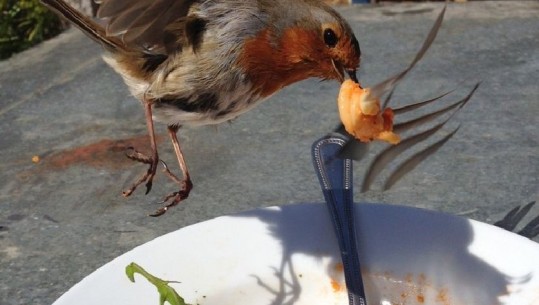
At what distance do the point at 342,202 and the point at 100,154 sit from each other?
50.6 inches

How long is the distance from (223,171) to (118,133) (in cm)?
50

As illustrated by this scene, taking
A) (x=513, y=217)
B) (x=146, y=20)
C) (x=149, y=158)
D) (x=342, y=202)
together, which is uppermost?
(x=146, y=20)

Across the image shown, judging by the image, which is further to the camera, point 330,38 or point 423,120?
point 330,38

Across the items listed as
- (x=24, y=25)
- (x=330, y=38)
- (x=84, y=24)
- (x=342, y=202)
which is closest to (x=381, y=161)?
(x=342, y=202)

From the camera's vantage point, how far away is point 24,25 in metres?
4.19

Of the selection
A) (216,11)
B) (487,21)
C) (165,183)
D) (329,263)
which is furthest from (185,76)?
(487,21)

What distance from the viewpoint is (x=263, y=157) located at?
7.82 ft

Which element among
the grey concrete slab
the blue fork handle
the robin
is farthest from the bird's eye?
the grey concrete slab

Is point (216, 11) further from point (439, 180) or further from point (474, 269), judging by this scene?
point (439, 180)

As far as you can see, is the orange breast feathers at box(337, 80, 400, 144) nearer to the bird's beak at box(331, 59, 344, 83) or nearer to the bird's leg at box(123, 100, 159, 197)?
the bird's beak at box(331, 59, 344, 83)

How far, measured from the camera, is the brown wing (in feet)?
5.21

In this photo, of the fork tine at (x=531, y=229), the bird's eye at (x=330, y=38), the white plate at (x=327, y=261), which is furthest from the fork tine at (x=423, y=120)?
the fork tine at (x=531, y=229)

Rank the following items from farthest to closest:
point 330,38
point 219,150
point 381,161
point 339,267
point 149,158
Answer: point 219,150 < point 149,158 < point 330,38 < point 339,267 < point 381,161

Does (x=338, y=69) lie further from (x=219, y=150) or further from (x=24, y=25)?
(x=24, y=25)
